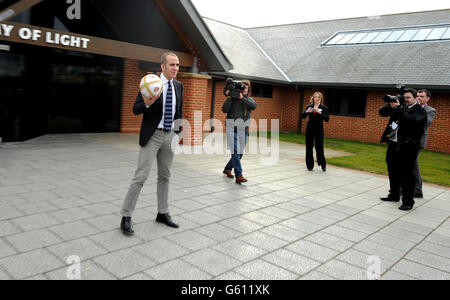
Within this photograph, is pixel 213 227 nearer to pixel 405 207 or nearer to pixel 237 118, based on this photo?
pixel 237 118

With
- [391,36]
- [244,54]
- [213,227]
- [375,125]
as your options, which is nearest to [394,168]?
[213,227]

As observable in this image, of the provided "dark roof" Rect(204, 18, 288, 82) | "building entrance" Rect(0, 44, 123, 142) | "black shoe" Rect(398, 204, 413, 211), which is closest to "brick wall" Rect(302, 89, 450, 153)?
"dark roof" Rect(204, 18, 288, 82)

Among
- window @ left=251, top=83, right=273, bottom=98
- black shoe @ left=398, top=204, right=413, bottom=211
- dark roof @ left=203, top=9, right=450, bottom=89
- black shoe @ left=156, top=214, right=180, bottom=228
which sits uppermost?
dark roof @ left=203, top=9, right=450, bottom=89

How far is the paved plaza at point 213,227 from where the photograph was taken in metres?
3.53

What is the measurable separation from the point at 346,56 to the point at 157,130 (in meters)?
16.6

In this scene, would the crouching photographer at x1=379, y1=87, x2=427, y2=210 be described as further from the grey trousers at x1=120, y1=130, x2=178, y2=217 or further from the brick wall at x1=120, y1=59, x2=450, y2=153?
the brick wall at x1=120, y1=59, x2=450, y2=153

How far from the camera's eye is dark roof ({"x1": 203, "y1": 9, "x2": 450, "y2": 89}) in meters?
16.0

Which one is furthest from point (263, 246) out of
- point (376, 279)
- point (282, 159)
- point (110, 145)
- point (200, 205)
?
point (110, 145)

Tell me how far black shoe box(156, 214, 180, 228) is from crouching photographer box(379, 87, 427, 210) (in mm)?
3815

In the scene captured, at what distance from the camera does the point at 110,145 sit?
1060 centimetres

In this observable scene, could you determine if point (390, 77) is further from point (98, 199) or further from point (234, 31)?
point (98, 199)

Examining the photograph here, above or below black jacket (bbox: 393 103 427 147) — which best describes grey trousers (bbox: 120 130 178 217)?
below

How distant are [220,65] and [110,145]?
3.74 meters

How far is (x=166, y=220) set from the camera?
15.1ft
